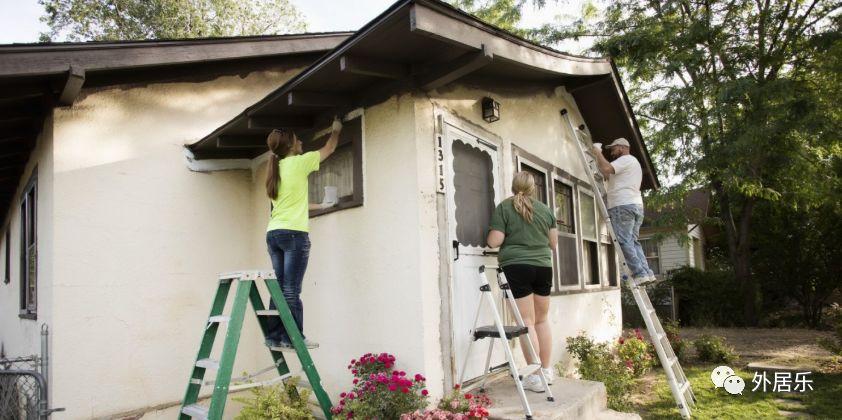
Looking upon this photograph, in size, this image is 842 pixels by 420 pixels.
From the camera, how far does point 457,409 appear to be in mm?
3740

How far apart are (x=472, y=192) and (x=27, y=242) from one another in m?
5.24

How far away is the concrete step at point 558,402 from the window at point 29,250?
14.9 feet

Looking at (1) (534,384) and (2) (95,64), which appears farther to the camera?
(1) (534,384)

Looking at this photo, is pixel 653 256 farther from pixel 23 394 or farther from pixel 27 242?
pixel 23 394

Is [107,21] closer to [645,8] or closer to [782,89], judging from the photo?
[645,8]

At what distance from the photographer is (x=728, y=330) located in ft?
42.7

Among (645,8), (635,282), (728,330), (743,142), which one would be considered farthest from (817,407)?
(645,8)

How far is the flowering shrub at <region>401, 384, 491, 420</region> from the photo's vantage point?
3.45 meters

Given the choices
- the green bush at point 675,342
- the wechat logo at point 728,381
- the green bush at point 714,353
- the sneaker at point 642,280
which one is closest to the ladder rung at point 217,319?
the sneaker at point 642,280

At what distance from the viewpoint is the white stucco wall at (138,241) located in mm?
4520

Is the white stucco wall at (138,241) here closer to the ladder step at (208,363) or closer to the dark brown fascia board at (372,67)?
the ladder step at (208,363)

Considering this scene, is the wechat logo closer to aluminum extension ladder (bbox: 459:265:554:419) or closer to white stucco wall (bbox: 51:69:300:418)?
aluminum extension ladder (bbox: 459:265:554:419)

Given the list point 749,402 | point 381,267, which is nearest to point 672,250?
point 749,402

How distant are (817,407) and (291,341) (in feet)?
17.6
